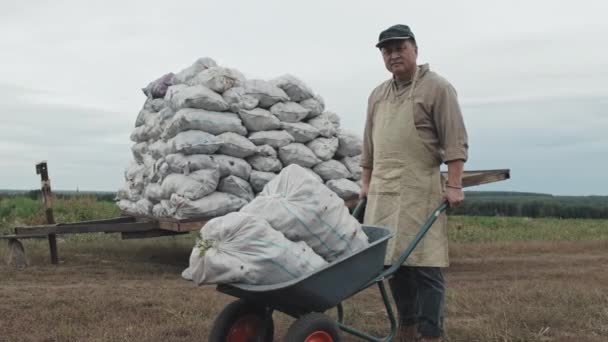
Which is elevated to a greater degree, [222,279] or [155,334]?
[222,279]

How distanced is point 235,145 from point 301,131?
27.1 inches

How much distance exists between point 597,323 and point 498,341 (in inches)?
36.9

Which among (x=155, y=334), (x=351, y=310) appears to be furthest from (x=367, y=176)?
(x=155, y=334)

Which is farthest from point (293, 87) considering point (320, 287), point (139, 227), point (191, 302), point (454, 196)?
point (320, 287)

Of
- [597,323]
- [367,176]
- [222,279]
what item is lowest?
[597,323]

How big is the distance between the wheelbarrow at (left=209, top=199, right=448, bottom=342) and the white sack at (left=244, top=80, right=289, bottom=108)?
3273 mm

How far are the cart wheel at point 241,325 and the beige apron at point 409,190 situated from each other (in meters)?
0.84

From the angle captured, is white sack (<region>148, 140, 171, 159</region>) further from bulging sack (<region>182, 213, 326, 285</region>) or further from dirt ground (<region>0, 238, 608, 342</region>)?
bulging sack (<region>182, 213, 326, 285</region>)

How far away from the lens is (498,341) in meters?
3.63

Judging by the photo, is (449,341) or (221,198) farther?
(221,198)

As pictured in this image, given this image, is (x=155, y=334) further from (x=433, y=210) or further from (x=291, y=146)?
(x=291, y=146)

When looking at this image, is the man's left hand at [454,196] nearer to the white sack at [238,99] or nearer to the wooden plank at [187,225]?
the wooden plank at [187,225]

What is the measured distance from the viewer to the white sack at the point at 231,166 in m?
5.90

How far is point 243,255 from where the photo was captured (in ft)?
8.81
